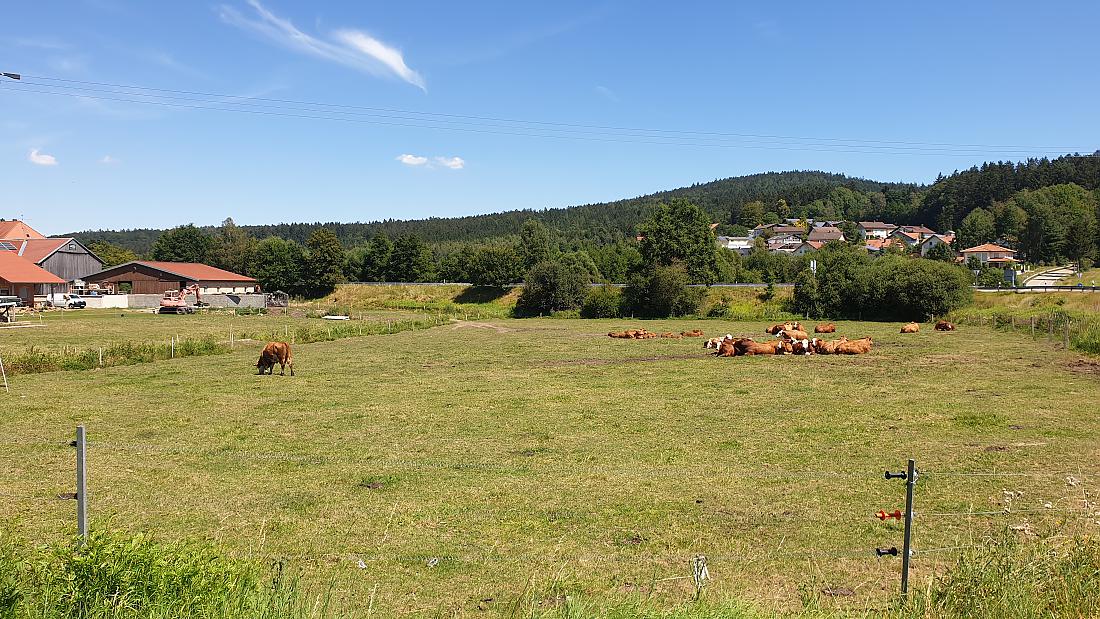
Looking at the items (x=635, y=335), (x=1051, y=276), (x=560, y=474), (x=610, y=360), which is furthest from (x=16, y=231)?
(x=1051, y=276)

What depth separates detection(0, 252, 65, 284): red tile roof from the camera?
202 ft

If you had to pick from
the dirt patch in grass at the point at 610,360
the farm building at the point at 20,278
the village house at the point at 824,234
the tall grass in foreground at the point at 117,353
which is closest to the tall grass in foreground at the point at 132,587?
the dirt patch in grass at the point at 610,360

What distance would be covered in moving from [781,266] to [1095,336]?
195ft

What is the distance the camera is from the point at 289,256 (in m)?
93.9

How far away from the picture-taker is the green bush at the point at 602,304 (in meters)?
67.7

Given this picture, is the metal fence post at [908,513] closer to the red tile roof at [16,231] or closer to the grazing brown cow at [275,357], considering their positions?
the grazing brown cow at [275,357]

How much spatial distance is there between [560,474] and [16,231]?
327ft

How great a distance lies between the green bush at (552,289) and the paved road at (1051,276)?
150ft

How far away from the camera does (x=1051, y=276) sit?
81.4 metres

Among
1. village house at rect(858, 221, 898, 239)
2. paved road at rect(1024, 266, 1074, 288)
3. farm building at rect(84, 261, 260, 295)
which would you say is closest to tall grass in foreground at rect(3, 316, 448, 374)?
farm building at rect(84, 261, 260, 295)

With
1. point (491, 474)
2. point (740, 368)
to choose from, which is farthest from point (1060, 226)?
point (491, 474)

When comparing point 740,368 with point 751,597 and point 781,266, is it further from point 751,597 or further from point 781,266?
point 781,266

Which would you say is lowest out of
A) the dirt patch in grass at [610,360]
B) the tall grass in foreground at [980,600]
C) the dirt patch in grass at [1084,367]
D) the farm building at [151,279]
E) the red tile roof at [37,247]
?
the dirt patch in grass at [610,360]

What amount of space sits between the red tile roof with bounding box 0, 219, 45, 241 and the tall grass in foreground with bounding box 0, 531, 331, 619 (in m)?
99.1
